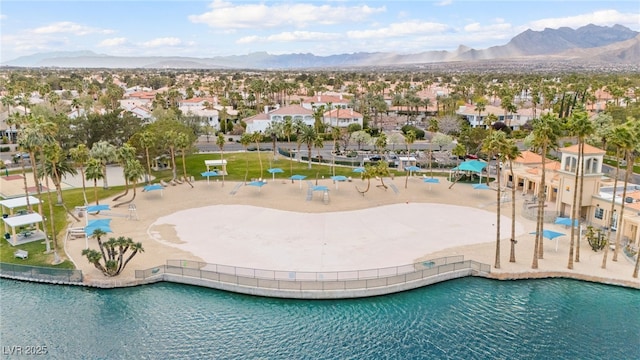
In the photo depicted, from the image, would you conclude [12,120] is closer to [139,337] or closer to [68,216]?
[68,216]

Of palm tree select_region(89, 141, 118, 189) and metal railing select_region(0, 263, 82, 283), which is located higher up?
palm tree select_region(89, 141, 118, 189)

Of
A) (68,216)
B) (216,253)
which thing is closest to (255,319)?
(216,253)

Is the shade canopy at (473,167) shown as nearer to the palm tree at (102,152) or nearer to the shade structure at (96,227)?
the palm tree at (102,152)

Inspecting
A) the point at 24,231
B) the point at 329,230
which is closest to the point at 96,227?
the point at 24,231

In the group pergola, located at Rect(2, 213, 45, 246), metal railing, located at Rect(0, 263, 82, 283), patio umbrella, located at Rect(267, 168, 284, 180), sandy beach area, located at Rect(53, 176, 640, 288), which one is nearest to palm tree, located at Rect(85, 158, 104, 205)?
sandy beach area, located at Rect(53, 176, 640, 288)

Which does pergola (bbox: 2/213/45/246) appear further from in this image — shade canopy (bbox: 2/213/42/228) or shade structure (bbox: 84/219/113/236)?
shade structure (bbox: 84/219/113/236)

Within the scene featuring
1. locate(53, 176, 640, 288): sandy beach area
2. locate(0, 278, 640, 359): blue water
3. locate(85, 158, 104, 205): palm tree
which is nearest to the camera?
locate(0, 278, 640, 359): blue water

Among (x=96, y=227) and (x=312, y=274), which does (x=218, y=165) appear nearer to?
(x=96, y=227)
